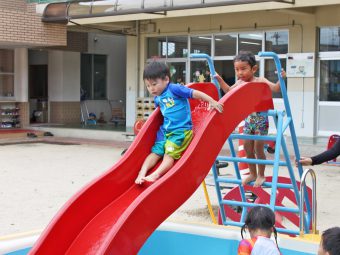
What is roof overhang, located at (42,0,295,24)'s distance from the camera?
45.7 feet

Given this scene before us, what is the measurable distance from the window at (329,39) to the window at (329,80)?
370 millimetres

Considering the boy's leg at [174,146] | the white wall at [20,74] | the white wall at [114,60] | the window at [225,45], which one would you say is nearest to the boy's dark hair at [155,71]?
the boy's leg at [174,146]

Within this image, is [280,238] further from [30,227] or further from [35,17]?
[35,17]

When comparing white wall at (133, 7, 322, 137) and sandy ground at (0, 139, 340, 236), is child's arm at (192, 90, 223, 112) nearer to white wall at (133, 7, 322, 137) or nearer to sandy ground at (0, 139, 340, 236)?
sandy ground at (0, 139, 340, 236)

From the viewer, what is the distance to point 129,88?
19.7 m

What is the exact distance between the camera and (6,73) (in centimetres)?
1911

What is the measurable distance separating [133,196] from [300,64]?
1135 cm

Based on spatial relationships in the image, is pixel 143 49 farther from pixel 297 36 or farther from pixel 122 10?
pixel 297 36

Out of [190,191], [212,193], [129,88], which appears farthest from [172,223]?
[129,88]

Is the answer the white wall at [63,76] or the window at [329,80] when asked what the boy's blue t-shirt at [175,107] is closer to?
the window at [329,80]

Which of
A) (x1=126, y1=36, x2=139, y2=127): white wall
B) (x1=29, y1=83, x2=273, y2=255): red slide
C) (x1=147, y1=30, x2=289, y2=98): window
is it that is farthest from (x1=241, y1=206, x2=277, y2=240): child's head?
(x1=126, y1=36, x2=139, y2=127): white wall

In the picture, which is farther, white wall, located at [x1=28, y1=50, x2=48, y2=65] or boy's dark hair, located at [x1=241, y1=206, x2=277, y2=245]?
white wall, located at [x1=28, y1=50, x2=48, y2=65]

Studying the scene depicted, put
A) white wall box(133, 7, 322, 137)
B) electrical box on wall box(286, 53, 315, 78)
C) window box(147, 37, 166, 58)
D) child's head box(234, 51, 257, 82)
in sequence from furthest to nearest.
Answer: window box(147, 37, 166, 58)
white wall box(133, 7, 322, 137)
electrical box on wall box(286, 53, 315, 78)
child's head box(234, 51, 257, 82)

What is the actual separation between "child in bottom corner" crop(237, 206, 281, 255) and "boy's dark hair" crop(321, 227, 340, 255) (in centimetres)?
94
